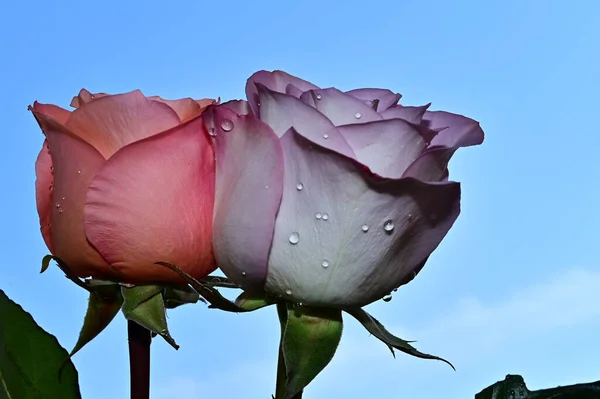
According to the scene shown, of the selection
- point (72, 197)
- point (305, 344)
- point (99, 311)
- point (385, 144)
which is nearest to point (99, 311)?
point (99, 311)

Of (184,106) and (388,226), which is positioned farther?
(184,106)

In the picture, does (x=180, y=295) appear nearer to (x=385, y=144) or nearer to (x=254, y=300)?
(x=254, y=300)

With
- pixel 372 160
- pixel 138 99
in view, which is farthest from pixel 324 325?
pixel 138 99

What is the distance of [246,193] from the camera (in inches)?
27.7

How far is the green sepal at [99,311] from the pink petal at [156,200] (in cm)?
6

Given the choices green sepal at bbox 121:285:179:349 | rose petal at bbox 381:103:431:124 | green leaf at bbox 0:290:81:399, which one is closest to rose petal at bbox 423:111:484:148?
rose petal at bbox 381:103:431:124

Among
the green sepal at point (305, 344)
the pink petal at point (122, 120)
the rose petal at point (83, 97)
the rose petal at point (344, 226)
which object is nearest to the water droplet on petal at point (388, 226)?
the rose petal at point (344, 226)

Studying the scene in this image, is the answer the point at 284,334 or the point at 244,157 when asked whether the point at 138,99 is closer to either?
the point at 244,157

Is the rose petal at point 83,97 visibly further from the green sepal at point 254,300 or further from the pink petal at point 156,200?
the green sepal at point 254,300

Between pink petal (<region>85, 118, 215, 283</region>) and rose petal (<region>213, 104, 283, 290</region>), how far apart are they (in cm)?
3

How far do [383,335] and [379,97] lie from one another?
0.73 feet

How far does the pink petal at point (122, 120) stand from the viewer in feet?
2.55

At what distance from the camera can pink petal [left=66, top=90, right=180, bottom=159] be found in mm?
776

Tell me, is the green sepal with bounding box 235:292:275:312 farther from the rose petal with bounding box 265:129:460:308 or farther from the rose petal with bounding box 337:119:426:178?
the rose petal with bounding box 337:119:426:178
